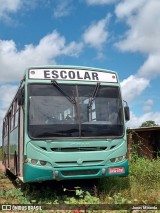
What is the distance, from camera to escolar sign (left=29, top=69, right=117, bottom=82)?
10.4 m

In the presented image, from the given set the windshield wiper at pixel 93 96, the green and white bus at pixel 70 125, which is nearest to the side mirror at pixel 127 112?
the green and white bus at pixel 70 125

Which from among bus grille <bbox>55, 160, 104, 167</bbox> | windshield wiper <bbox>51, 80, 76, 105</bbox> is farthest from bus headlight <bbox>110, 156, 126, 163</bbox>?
windshield wiper <bbox>51, 80, 76, 105</bbox>

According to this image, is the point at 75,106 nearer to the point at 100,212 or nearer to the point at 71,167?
the point at 71,167

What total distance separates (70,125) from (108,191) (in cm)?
200

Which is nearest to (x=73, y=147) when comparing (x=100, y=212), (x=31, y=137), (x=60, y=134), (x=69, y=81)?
(x=60, y=134)

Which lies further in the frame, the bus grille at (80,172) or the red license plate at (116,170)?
the red license plate at (116,170)

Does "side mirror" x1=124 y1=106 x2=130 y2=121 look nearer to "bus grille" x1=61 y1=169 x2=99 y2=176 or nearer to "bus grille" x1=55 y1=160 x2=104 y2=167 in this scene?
"bus grille" x1=55 y1=160 x2=104 y2=167

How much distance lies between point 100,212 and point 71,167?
7.66 feet

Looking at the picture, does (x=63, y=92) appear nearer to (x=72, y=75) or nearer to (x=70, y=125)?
(x=72, y=75)

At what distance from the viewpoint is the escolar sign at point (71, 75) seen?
10.4 m

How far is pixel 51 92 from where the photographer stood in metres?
10.2

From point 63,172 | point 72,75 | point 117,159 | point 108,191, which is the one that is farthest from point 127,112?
point 63,172

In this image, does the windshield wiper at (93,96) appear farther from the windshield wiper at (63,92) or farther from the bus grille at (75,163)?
the bus grille at (75,163)

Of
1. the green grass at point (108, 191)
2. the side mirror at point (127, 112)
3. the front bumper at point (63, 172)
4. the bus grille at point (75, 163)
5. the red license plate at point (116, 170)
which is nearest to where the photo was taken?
the green grass at point (108, 191)
